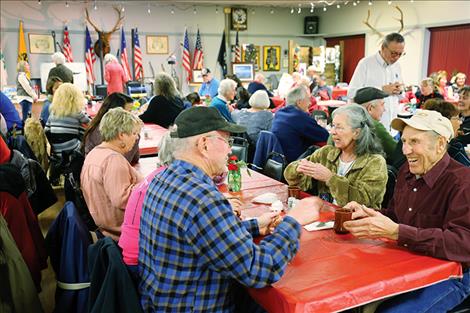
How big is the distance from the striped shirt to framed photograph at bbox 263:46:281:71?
9.28 metres

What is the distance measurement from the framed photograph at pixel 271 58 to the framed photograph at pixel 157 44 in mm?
3122

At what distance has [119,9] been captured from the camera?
11.2 m

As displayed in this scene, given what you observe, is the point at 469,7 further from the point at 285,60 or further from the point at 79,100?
the point at 79,100

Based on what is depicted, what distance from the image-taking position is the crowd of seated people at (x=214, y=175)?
137 cm

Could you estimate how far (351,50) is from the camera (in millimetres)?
12445

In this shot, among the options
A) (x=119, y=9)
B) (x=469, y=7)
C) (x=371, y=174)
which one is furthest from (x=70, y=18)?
(x=371, y=174)

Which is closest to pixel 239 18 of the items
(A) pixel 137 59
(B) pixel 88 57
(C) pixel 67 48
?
(A) pixel 137 59

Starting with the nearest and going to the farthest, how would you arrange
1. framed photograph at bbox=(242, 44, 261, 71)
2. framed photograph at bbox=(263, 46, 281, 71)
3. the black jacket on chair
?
1. the black jacket on chair
2. framed photograph at bbox=(242, 44, 261, 71)
3. framed photograph at bbox=(263, 46, 281, 71)

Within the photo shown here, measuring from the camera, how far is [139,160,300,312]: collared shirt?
4.36 ft

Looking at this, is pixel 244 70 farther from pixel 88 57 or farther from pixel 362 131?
pixel 362 131

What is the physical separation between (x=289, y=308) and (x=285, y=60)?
42.0 ft

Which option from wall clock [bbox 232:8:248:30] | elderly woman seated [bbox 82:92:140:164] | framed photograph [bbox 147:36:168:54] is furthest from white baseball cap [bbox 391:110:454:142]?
wall clock [bbox 232:8:248:30]

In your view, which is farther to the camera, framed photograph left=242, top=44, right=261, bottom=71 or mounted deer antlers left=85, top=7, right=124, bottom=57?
framed photograph left=242, top=44, right=261, bottom=71

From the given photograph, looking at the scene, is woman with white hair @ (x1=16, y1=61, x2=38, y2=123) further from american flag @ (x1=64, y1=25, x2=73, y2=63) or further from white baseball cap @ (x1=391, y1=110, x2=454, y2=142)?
white baseball cap @ (x1=391, y1=110, x2=454, y2=142)
